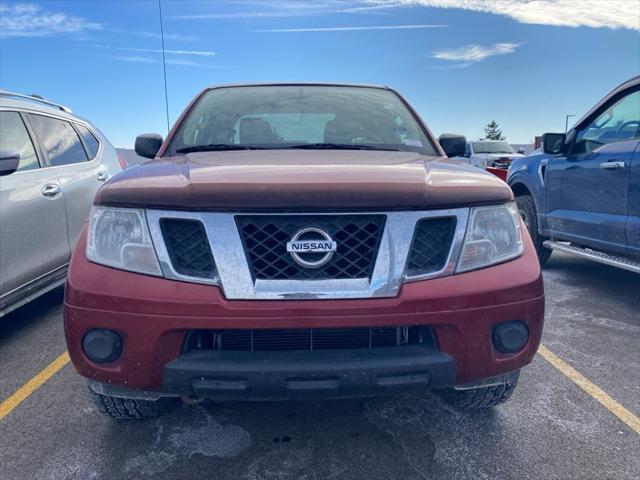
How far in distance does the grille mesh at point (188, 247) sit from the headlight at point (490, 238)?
0.91 meters

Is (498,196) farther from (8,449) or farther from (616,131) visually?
(616,131)

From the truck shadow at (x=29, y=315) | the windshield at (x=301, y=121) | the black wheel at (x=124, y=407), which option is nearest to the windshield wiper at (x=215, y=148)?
the windshield at (x=301, y=121)

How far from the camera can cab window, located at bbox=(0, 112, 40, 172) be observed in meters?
3.52

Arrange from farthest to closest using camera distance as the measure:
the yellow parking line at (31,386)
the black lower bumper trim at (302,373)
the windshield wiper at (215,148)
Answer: the windshield wiper at (215,148), the yellow parking line at (31,386), the black lower bumper trim at (302,373)

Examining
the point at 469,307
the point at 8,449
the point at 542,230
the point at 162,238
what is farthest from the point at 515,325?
the point at 542,230

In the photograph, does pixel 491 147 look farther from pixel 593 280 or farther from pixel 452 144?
pixel 452 144

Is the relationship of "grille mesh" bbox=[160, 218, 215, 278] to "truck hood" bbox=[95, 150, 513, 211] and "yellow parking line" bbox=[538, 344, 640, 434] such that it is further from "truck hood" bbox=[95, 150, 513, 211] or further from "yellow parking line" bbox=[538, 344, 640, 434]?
"yellow parking line" bbox=[538, 344, 640, 434]

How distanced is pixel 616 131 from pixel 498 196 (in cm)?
301

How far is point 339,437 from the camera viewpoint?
225 cm

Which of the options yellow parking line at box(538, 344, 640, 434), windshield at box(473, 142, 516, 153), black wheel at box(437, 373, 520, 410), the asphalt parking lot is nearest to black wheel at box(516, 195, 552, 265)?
yellow parking line at box(538, 344, 640, 434)

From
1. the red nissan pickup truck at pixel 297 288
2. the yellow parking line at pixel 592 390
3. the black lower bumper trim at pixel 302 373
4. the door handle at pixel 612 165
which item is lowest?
the yellow parking line at pixel 592 390

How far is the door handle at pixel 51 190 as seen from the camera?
3646 millimetres

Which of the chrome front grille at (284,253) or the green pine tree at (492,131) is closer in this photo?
the chrome front grille at (284,253)

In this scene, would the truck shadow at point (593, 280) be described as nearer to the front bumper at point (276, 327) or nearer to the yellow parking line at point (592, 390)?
the yellow parking line at point (592, 390)
